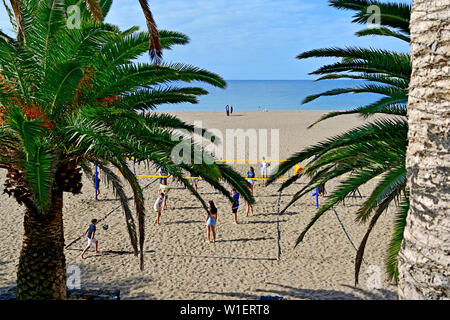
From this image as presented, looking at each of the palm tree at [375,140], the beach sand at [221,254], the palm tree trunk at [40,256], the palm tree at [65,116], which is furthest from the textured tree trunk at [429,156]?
the beach sand at [221,254]

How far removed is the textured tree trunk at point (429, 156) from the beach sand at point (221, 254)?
6.29m

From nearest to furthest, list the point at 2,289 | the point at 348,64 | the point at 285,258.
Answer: the point at 348,64 < the point at 2,289 < the point at 285,258

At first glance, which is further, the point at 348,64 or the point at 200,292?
the point at 200,292

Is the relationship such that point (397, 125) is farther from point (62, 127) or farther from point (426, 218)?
point (62, 127)

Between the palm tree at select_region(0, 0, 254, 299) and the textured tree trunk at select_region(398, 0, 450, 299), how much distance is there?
314 cm

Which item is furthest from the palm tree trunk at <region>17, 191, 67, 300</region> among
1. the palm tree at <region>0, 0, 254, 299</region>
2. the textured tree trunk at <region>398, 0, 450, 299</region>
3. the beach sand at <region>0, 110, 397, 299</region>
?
the textured tree trunk at <region>398, 0, 450, 299</region>

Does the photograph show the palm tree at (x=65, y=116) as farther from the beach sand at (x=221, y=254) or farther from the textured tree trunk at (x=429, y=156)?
the textured tree trunk at (x=429, y=156)

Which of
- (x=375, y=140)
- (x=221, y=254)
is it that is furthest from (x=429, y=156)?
(x=221, y=254)

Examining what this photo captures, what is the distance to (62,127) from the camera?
600 centimetres

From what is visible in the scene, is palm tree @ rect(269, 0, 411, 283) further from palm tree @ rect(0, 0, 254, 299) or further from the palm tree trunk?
the palm tree trunk

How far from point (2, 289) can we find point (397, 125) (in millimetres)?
8728

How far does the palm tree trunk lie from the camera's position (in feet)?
22.4
